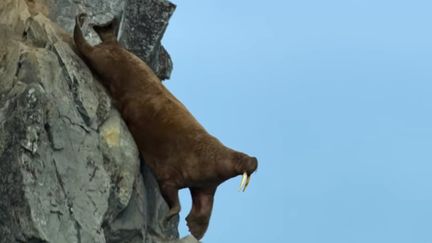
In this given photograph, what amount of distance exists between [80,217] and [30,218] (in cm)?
80

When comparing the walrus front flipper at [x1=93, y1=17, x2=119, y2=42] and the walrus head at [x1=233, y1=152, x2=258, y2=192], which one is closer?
the walrus head at [x1=233, y1=152, x2=258, y2=192]

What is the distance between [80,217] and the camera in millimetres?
11211

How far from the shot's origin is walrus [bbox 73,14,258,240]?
1262 cm

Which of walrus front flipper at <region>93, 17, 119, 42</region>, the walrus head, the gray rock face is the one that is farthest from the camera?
walrus front flipper at <region>93, 17, 119, 42</region>

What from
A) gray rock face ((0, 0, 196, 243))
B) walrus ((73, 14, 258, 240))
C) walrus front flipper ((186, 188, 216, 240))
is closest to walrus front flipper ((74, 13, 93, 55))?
walrus ((73, 14, 258, 240))

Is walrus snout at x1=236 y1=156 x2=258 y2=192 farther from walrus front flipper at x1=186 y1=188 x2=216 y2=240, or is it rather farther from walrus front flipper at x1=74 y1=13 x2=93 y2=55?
walrus front flipper at x1=74 y1=13 x2=93 y2=55

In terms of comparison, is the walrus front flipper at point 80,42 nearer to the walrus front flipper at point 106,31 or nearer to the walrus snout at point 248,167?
the walrus front flipper at point 106,31

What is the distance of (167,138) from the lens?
41.7 feet

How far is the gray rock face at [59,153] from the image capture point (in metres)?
10.7

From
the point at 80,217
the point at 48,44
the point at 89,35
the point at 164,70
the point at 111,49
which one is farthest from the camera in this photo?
the point at 164,70

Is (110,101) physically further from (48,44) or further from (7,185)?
(7,185)

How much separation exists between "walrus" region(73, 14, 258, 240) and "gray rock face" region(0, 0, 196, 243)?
205 mm

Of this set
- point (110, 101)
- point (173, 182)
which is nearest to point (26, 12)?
point (110, 101)

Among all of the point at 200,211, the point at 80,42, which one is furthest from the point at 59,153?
the point at 200,211
